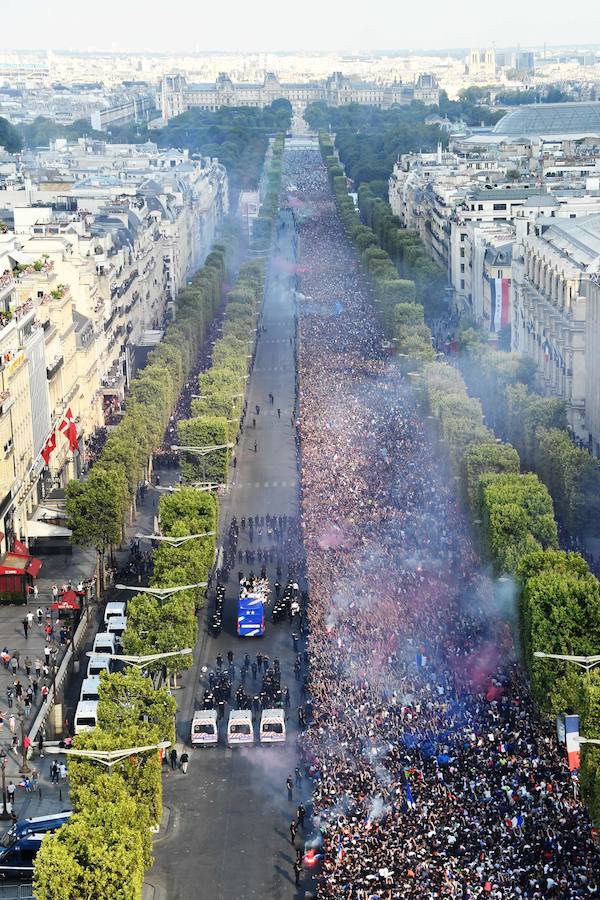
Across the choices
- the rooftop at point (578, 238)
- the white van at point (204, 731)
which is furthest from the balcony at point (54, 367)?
the white van at point (204, 731)

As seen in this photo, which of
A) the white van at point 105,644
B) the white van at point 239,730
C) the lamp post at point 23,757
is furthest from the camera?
the white van at point 105,644

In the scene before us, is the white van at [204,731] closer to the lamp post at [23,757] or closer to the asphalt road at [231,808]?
the asphalt road at [231,808]

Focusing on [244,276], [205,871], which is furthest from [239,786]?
[244,276]

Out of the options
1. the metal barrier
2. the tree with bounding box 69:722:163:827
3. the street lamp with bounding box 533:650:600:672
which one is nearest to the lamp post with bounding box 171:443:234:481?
the street lamp with bounding box 533:650:600:672

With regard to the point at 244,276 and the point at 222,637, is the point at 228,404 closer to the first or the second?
the point at 222,637

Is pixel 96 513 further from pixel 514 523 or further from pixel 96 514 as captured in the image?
pixel 514 523

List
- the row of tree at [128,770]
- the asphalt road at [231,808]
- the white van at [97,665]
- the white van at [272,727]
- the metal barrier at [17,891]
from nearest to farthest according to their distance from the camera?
the row of tree at [128,770] → the metal barrier at [17,891] → the asphalt road at [231,808] → the white van at [272,727] → the white van at [97,665]
